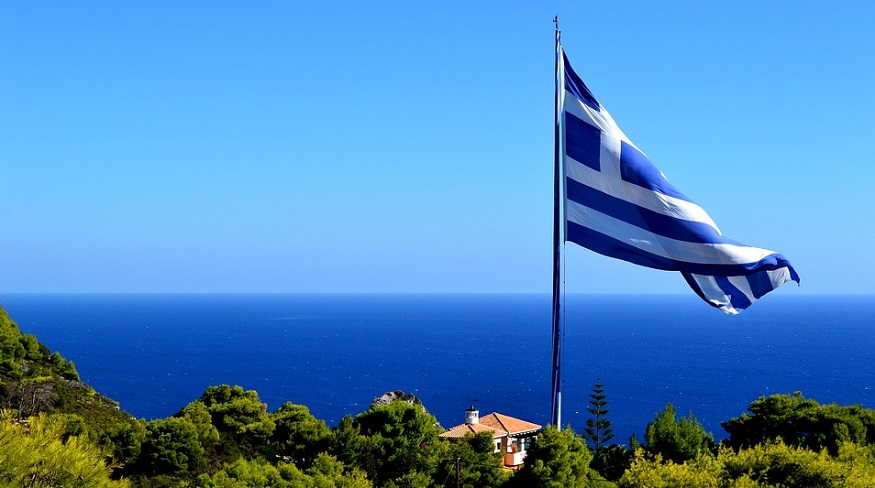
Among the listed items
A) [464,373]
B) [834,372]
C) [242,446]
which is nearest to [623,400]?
[464,373]

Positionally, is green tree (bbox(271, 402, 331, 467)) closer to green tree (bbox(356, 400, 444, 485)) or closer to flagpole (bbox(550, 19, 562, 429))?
green tree (bbox(356, 400, 444, 485))

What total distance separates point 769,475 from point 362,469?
14.7m

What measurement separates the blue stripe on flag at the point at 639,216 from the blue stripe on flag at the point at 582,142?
1.64 ft

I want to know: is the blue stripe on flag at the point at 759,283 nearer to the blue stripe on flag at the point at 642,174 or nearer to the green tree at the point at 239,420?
the blue stripe on flag at the point at 642,174

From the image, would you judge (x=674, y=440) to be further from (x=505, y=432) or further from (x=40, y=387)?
(x=40, y=387)

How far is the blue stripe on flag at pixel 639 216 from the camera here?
648 inches

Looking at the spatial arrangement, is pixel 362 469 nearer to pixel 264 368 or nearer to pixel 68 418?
pixel 68 418

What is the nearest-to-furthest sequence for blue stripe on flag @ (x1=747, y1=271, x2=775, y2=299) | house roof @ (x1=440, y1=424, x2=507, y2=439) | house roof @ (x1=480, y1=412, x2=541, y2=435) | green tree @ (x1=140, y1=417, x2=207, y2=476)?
blue stripe on flag @ (x1=747, y1=271, x2=775, y2=299), green tree @ (x1=140, y1=417, x2=207, y2=476), house roof @ (x1=440, y1=424, x2=507, y2=439), house roof @ (x1=480, y1=412, x2=541, y2=435)

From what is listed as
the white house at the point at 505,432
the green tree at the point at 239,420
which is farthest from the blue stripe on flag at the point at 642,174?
the white house at the point at 505,432

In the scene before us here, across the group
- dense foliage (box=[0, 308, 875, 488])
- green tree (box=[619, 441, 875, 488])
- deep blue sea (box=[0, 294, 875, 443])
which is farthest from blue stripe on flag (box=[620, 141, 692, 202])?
deep blue sea (box=[0, 294, 875, 443])

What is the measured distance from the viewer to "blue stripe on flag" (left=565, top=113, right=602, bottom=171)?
17016 mm

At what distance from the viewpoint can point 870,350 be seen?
177 meters

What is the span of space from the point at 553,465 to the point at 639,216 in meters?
14.6

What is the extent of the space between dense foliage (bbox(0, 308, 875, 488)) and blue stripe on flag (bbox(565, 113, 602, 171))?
20.3ft
